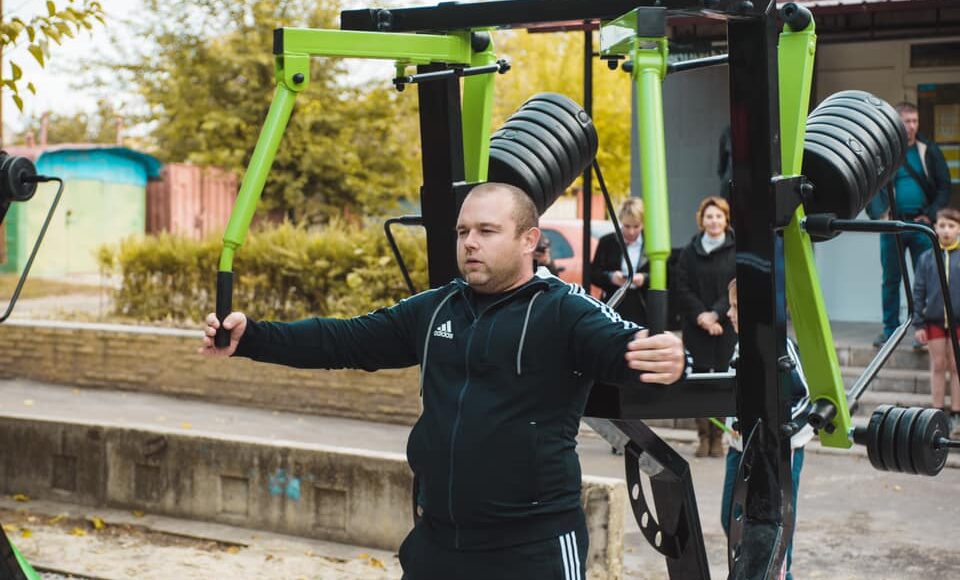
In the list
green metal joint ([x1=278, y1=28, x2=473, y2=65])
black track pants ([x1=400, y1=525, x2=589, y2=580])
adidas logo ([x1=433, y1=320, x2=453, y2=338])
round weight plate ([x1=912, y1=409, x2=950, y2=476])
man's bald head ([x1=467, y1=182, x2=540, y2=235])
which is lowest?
black track pants ([x1=400, y1=525, x2=589, y2=580])

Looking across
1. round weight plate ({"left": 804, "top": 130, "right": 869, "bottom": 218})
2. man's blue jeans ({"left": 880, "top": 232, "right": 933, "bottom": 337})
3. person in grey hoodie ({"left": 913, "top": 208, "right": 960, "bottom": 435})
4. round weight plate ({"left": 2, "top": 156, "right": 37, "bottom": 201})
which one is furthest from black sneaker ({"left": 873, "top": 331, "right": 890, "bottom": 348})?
round weight plate ({"left": 2, "top": 156, "right": 37, "bottom": 201})

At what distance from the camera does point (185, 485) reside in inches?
303

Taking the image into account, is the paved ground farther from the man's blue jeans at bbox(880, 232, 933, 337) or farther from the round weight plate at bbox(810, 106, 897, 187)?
the round weight plate at bbox(810, 106, 897, 187)

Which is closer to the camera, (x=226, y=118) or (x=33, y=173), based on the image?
(x=33, y=173)

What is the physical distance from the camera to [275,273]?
45.8 feet

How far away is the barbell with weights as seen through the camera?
3881 millimetres

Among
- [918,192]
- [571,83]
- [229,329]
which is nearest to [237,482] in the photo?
[229,329]

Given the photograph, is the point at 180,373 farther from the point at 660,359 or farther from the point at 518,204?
the point at 660,359

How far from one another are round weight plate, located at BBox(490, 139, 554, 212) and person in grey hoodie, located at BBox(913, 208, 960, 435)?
5549mm

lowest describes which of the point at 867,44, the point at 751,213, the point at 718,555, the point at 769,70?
the point at 718,555

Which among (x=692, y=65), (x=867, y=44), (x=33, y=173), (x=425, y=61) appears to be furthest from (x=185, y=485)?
(x=867, y=44)

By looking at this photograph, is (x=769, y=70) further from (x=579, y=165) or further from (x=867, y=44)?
(x=867, y=44)

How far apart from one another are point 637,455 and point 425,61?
Result: 1639 mm

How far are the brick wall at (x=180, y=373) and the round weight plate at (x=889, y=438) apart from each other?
752 centimetres
